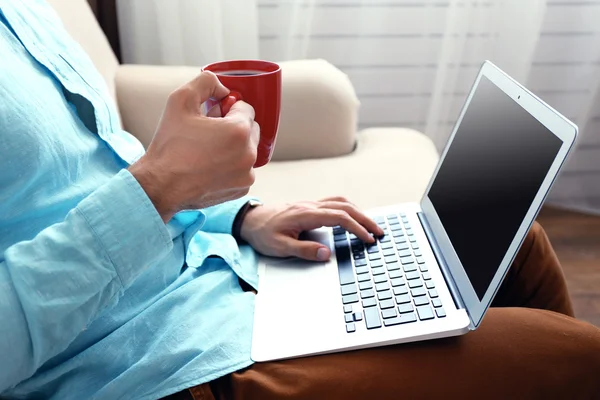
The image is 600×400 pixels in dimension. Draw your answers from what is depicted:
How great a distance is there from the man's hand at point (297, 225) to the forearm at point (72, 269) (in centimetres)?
28

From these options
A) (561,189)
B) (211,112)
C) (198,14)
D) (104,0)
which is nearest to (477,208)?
(211,112)

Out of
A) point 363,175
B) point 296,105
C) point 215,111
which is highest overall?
point 215,111

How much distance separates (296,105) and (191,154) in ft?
2.40

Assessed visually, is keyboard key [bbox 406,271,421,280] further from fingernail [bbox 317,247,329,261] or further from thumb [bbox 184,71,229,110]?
thumb [bbox 184,71,229,110]

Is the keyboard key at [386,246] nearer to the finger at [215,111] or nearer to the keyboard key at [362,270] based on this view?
the keyboard key at [362,270]

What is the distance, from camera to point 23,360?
20.7 inches

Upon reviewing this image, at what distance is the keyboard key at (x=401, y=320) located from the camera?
0.65m

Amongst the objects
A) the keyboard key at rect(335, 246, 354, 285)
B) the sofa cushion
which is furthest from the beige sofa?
the keyboard key at rect(335, 246, 354, 285)

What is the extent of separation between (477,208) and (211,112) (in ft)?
1.15

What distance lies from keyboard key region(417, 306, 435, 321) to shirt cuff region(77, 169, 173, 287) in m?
0.28

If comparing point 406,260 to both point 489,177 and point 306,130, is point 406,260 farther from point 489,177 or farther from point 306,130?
point 306,130

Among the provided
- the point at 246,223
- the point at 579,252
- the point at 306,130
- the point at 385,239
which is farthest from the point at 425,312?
the point at 579,252

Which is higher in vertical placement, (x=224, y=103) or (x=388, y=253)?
(x=224, y=103)

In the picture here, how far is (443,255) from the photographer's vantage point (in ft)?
2.59
